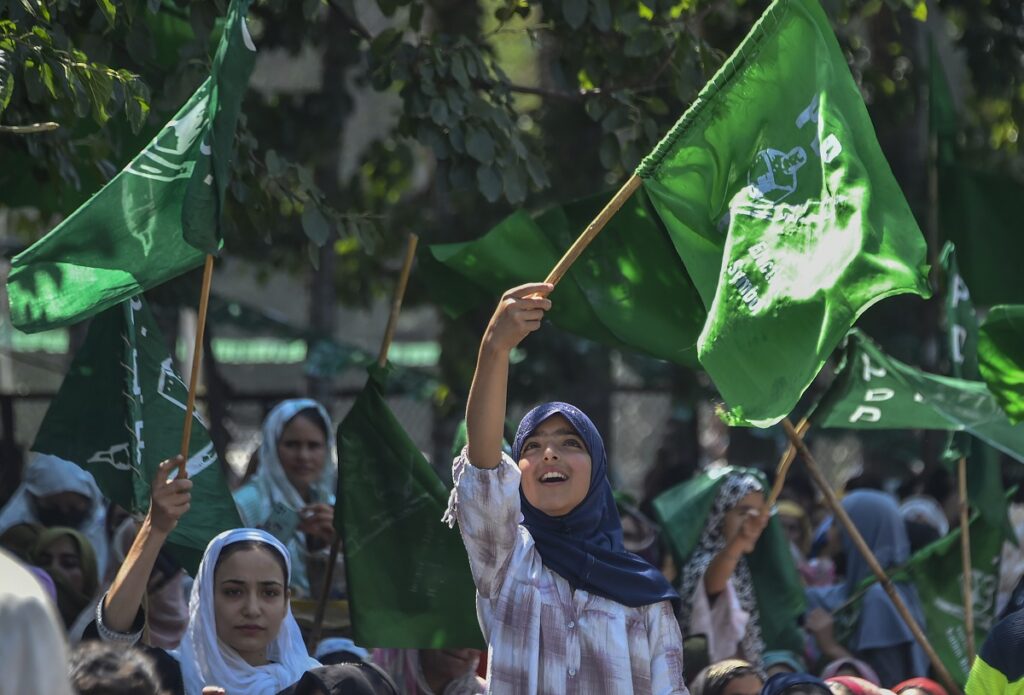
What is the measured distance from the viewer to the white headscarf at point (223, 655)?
4.75 meters

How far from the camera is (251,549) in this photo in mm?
4902

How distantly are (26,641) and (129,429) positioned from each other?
9.72 feet

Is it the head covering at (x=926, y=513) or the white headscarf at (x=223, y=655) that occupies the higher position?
the head covering at (x=926, y=513)

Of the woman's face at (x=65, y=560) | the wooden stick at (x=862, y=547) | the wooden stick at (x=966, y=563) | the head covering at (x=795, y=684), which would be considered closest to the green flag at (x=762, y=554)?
the wooden stick at (x=966, y=563)

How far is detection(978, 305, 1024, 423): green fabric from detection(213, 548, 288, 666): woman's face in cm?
227

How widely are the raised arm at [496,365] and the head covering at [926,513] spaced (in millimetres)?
4441

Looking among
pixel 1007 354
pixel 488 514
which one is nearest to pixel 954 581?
pixel 1007 354

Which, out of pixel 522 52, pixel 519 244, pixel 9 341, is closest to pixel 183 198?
pixel 519 244

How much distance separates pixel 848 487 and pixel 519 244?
413 cm

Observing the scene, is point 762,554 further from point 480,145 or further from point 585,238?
point 585,238

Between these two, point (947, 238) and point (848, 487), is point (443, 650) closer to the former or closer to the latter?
point (947, 238)

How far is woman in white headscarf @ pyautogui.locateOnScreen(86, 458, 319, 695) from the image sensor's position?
4742 millimetres

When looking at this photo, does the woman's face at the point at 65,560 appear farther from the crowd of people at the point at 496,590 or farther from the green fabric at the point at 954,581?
the green fabric at the point at 954,581

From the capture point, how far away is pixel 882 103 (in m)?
10.2
